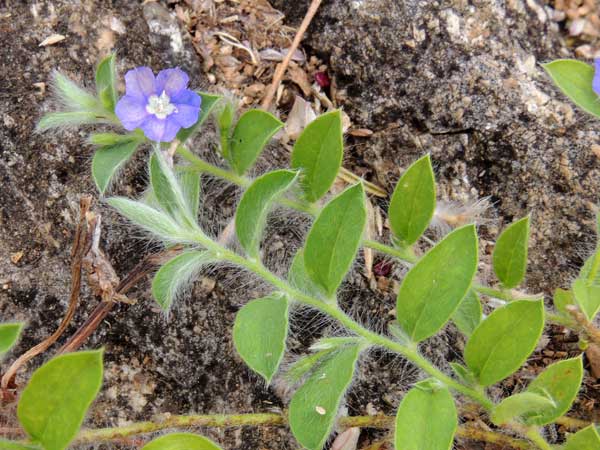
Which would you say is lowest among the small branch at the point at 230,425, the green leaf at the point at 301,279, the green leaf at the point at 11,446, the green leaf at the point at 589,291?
the small branch at the point at 230,425

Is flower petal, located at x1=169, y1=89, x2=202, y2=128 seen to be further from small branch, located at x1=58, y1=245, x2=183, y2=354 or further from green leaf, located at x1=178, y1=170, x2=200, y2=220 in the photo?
small branch, located at x1=58, y1=245, x2=183, y2=354

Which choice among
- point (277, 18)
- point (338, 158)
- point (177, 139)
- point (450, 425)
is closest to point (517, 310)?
point (450, 425)

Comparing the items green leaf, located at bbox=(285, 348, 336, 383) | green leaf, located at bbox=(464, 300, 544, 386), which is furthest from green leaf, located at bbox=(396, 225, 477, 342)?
green leaf, located at bbox=(285, 348, 336, 383)

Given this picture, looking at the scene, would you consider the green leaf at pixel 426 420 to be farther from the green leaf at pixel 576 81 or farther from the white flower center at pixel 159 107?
the white flower center at pixel 159 107

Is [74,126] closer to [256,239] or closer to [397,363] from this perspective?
[256,239]

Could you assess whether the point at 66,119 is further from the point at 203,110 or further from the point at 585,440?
the point at 585,440

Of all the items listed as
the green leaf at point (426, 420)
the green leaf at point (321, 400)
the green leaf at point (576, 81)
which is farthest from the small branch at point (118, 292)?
the green leaf at point (576, 81)

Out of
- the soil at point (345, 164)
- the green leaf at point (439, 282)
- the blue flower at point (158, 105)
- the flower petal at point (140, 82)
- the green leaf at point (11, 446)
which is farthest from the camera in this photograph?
the soil at point (345, 164)
